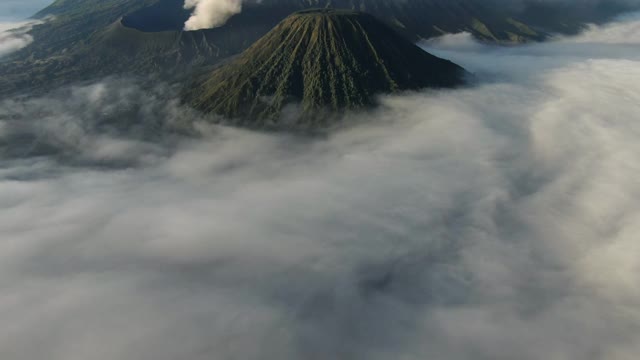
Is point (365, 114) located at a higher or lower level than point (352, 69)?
lower

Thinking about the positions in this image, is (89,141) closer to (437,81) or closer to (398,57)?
(398,57)

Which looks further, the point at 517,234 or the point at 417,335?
the point at 517,234

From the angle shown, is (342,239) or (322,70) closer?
(342,239)

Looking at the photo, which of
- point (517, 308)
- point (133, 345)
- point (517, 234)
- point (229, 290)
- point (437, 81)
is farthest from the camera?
point (437, 81)

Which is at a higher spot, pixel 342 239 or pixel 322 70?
pixel 322 70

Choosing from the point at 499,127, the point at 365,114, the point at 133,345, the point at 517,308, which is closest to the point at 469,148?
the point at 499,127
